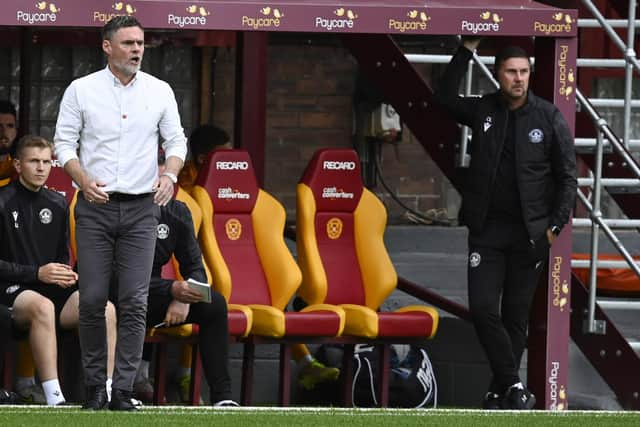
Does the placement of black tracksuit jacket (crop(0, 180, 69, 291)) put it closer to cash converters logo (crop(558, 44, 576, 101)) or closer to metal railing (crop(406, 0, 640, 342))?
metal railing (crop(406, 0, 640, 342))

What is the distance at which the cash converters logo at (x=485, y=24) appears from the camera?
1097 cm

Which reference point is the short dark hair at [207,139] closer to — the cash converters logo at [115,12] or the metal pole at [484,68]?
the metal pole at [484,68]

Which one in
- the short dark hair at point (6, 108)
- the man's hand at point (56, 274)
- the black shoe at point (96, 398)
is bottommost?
the black shoe at point (96, 398)

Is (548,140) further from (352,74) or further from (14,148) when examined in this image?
(352,74)

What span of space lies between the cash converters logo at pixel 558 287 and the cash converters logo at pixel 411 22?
5.31ft

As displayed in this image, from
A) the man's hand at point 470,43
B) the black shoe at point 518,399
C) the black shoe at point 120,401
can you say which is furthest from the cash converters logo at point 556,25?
the black shoe at point 120,401

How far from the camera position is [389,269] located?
40.1 feet

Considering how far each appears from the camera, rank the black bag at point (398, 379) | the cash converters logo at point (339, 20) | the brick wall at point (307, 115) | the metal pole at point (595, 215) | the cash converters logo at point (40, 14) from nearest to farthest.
Answer: 1. the cash converters logo at point (40, 14)
2. the cash converters logo at point (339, 20)
3. the metal pole at point (595, 215)
4. the black bag at point (398, 379)
5. the brick wall at point (307, 115)

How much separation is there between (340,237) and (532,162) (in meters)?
1.83

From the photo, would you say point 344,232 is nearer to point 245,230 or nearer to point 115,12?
point 245,230

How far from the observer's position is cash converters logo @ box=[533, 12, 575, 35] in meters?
11.1

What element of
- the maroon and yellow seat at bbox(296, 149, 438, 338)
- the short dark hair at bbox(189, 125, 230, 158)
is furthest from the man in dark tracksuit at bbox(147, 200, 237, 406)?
the short dark hair at bbox(189, 125, 230, 158)

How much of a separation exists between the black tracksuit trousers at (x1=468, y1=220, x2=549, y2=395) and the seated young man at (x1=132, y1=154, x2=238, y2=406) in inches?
57.2

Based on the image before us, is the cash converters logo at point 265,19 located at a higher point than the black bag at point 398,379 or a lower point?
higher
